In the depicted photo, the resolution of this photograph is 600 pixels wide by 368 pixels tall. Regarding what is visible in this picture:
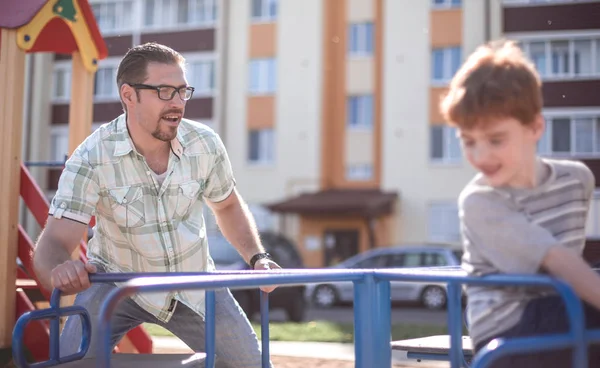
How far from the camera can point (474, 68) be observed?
7.07ft

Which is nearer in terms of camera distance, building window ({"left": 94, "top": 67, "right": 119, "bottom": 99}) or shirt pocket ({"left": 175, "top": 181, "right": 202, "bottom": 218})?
shirt pocket ({"left": 175, "top": 181, "right": 202, "bottom": 218})

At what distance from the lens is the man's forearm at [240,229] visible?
3697mm

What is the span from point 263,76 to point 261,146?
2.35m

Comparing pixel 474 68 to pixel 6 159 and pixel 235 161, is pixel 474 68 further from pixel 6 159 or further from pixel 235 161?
pixel 235 161

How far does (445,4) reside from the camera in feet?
90.2

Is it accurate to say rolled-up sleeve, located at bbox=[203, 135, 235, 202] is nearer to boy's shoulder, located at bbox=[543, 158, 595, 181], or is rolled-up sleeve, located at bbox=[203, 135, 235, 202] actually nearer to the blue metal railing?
the blue metal railing

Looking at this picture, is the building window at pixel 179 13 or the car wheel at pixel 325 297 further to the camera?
the building window at pixel 179 13

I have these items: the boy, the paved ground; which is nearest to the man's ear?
the boy

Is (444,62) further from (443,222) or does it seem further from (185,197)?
(185,197)

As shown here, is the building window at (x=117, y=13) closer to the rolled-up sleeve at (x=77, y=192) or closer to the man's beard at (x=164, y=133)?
the man's beard at (x=164, y=133)

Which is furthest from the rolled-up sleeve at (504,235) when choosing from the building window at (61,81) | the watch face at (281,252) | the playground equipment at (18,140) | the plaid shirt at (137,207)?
the building window at (61,81)

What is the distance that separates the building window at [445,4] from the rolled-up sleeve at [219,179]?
2475 centimetres

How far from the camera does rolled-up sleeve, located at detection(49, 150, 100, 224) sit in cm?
323

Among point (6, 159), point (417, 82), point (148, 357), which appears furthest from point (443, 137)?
point (148, 357)
